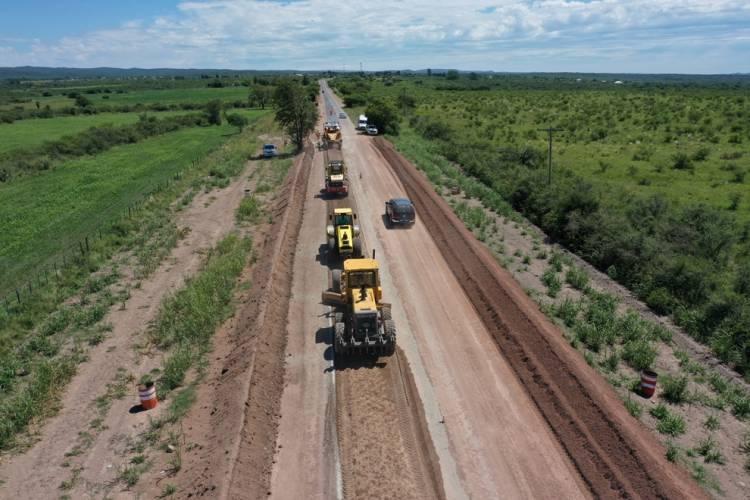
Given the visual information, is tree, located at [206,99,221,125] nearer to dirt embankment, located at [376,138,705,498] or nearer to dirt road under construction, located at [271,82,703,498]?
dirt road under construction, located at [271,82,703,498]

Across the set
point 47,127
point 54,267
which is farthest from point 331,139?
point 47,127

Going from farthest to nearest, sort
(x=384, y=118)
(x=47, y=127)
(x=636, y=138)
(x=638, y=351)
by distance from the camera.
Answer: (x=47, y=127), (x=384, y=118), (x=636, y=138), (x=638, y=351)

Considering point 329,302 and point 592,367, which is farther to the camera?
point 329,302

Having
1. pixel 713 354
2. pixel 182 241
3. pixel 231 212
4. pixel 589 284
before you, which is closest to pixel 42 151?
pixel 231 212

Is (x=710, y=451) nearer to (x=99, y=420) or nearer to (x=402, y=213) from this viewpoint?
(x=99, y=420)

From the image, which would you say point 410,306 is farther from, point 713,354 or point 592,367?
point 713,354
